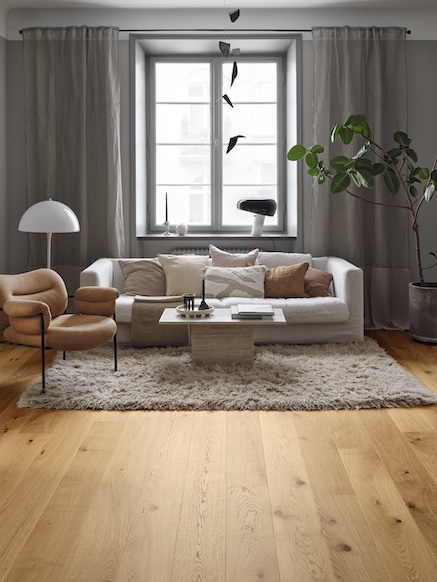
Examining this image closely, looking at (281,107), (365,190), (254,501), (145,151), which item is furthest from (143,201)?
(254,501)

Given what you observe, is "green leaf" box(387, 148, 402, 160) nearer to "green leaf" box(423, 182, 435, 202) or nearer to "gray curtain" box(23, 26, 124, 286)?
"green leaf" box(423, 182, 435, 202)

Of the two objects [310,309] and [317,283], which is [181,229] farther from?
[310,309]

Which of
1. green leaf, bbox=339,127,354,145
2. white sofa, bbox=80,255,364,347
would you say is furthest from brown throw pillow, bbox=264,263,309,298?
green leaf, bbox=339,127,354,145

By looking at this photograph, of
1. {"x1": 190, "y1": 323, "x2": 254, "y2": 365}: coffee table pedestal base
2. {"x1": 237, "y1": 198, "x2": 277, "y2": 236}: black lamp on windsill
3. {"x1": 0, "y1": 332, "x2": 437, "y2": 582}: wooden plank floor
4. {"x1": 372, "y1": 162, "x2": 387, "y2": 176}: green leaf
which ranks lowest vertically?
{"x1": 0, "y1": 332, "x2": 437, "y2": 582}: wooden plank floor

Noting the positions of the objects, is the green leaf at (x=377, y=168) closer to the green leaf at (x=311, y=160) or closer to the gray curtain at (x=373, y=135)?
the green leaf at (x=311, y=160)

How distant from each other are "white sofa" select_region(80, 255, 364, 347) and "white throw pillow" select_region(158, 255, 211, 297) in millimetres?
279

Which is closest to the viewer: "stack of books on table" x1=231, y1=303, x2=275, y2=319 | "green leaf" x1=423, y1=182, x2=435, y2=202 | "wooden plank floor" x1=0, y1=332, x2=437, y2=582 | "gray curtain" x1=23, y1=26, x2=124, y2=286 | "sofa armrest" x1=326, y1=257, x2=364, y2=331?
"wooden plank floor" x1=0, y1=332, x2=437, y2=582

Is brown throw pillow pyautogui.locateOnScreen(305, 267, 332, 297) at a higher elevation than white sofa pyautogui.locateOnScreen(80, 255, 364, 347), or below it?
higher

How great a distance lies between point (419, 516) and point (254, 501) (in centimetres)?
60

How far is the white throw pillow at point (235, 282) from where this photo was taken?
5562 mm

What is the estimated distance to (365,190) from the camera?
6.21 m

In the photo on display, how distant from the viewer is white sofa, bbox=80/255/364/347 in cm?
523

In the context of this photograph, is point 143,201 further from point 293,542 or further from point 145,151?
point 293,542

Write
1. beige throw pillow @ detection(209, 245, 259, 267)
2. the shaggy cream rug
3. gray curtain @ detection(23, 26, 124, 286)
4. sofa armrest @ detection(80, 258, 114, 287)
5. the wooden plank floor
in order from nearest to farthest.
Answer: the wooden plank floor < the shaggy cream rug < sofa armrest @ detection(80, 258, 114, 287) < beige throw pillow @ detection(209, 245, 259, 267) < gray curtain @ detection(23, 26, 124, 286)
